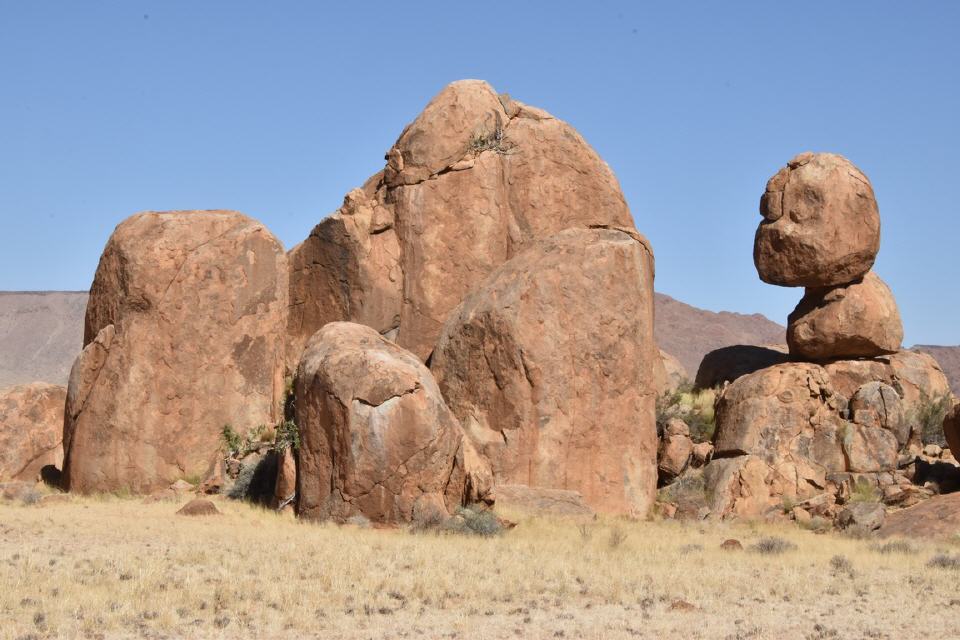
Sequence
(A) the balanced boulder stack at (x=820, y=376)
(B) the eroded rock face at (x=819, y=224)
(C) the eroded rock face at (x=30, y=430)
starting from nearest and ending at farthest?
(A) the balanced boulder stack at (x=820, y=376)
(C) the eroded rock face at (x=30, y=430)
(B) the eroded rock face at (x=819, y=224)

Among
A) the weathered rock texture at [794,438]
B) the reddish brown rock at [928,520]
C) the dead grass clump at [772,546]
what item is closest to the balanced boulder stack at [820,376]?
the weathered rock texture at [794,438]

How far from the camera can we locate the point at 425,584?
13719 millimetres

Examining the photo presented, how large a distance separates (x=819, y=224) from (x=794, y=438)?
4.30 metres

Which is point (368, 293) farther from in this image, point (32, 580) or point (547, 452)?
point (32, 580)

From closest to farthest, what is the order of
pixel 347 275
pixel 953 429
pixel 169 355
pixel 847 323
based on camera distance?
1. pixel 169 355
2. pixel 953 429
3. pixel 347 275
4. pixel 847 323

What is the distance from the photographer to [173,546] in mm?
15758

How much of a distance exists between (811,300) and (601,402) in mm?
6395

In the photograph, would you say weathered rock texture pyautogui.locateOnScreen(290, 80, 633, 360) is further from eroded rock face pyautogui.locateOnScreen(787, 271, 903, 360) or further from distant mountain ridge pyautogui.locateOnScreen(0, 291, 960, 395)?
distant mountain ridge pyautogui.locateOnScreen(0, 291, 960, 395)

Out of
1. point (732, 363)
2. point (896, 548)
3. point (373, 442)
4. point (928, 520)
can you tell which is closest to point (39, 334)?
point (732, 363)

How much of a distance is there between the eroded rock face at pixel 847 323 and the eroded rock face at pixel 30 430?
14865 millimetres

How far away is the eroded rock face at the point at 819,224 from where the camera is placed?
2436cm

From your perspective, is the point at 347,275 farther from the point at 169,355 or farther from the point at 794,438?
the point at 794,438

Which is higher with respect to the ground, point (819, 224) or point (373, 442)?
point (819, 224)

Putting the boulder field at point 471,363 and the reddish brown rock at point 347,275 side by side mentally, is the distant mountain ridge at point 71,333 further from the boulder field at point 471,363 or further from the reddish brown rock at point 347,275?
the reddish brown rock at point 347,275
